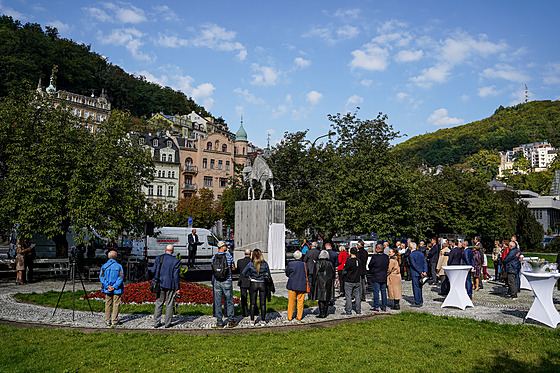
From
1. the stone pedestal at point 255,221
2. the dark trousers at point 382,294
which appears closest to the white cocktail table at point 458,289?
the dark trousers at point 382,294

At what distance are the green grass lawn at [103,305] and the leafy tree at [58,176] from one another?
467 cm

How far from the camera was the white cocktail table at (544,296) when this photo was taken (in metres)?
10.1

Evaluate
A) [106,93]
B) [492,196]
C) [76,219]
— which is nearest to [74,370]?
[76,219]

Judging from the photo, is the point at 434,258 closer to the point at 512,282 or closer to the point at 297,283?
the point at 512,282

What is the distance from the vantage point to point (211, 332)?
9.62 m

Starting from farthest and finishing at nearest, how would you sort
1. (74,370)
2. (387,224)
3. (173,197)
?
1. (173,197)
2. (387,224)
3. (74,370)

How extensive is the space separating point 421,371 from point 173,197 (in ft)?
214

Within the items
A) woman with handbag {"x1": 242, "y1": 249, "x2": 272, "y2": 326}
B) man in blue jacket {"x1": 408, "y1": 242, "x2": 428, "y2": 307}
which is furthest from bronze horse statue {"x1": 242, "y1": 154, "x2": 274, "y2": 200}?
woman with handbag {"x1": 242, "y1": 249, "x2": 272, "y2": 326}

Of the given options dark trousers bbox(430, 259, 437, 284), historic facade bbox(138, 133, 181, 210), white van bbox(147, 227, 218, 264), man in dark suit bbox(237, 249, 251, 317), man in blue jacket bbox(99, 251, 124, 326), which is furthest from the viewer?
historic facade bbox(138, 133, 181, 210)

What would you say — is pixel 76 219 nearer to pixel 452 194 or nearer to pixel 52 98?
pixel 52 98

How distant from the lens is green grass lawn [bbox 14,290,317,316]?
12086 millimetres

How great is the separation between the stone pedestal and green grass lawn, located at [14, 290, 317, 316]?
19.4 feet

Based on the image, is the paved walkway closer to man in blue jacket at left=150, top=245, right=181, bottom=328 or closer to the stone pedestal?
man in blue jacket at left=150, top=245, right=181, bottom=328

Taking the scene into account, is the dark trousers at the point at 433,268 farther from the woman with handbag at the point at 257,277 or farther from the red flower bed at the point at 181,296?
the woman with handbag at the point at 257,277
